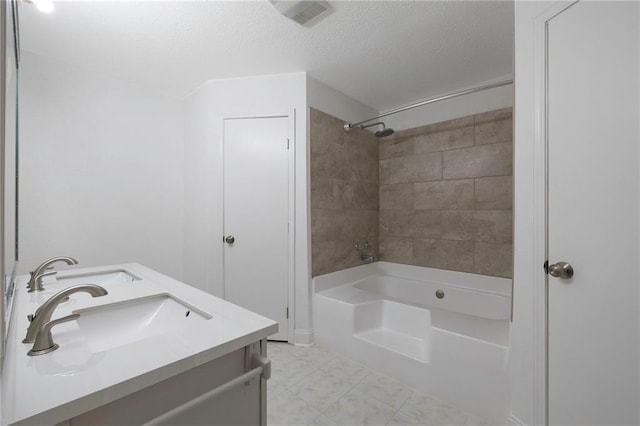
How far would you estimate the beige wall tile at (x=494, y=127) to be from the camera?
2.51 meters

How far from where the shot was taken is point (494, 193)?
2.58 m

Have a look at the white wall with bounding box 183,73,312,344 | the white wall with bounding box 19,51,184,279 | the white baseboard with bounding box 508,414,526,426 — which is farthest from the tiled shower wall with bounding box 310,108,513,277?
the white wall with bounding box 19,51,184,279

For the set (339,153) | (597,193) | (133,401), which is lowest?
(133,401)

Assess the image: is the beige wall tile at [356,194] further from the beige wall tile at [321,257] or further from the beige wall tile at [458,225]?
the beige wall tile at [458,225]

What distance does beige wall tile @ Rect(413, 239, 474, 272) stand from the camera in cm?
275

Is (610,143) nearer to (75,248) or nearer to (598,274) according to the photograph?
(598,274)

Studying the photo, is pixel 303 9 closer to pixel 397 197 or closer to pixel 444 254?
pixel 397 197

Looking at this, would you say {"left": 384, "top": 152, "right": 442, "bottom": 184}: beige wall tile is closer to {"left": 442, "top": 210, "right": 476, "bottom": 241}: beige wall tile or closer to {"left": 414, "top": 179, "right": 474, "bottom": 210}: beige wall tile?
{"left": 414, "top": 179, "right": 474, "bottom": 210}: beige wall tile

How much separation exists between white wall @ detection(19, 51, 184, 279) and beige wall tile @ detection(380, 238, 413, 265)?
2.25 meters

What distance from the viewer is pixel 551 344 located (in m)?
1.26

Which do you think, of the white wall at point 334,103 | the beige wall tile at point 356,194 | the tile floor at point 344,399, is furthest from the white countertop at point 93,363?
the white wall at point 334,103

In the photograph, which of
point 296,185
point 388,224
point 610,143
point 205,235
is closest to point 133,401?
point 610,143

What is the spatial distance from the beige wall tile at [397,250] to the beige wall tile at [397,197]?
0.37 meters

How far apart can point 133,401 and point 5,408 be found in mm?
215
